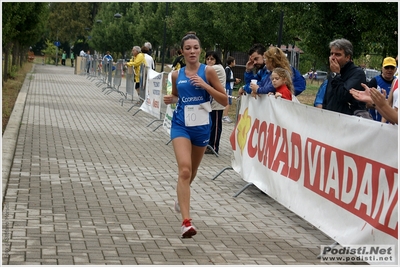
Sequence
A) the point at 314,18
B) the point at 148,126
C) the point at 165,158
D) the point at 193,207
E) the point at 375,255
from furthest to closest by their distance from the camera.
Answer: the point at 314,18 < the point at 148,126 < the point at 165,158 < the point at 193,207 < the point at 375,255

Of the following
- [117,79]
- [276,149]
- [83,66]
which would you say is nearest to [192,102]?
[276,149]

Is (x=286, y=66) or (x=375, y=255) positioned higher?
(x=286, y=66)

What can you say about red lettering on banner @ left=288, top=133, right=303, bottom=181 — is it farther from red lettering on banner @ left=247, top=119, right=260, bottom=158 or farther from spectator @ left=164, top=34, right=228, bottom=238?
Answer: red lettering on banner @ left=247, top=119, right=260, bottom=158

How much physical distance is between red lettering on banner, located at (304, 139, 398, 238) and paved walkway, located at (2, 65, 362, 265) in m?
0.54

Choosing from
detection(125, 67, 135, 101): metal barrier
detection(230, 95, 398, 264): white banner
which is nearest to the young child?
detection(230, 95, 398, 264): white banner

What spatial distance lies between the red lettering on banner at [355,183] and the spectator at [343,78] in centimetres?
91

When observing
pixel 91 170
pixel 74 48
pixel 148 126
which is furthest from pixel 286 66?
pixel 74 48

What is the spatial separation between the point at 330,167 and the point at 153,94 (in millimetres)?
12540

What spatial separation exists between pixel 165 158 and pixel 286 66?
3.96 meters

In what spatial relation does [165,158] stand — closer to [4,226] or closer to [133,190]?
[133,190]

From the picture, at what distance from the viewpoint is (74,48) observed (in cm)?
11512

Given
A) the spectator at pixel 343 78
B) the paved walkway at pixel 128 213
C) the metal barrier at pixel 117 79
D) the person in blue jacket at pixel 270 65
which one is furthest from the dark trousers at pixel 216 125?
the metal barrier at pixel 117 79

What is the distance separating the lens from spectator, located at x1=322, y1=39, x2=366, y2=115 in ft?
27.9

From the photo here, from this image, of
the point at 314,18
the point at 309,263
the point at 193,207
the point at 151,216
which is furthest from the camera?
the point at 314,18
